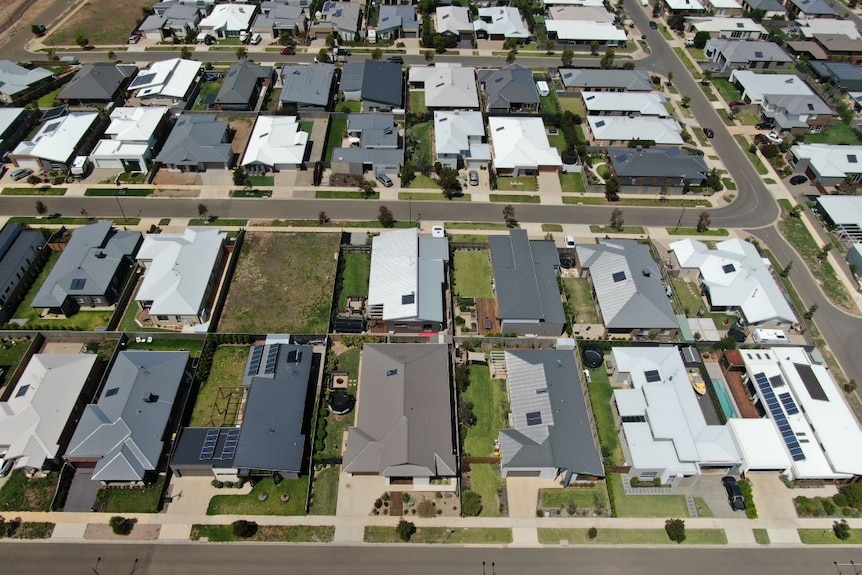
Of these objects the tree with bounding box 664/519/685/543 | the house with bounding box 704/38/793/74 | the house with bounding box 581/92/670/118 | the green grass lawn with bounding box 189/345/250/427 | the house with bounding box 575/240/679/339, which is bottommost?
the tree with bounding box 664/519/685/543

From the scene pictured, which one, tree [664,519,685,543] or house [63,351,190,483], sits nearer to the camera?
tree [664,519,685,543]

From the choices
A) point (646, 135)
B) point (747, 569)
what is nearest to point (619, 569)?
point (747, 569)

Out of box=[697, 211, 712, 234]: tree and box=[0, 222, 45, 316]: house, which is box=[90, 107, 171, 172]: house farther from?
box=[697, 211, 712, 234]: tree

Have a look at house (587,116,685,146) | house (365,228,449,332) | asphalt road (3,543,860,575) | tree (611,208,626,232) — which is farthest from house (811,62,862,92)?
asphalt road (3,543,860,575)

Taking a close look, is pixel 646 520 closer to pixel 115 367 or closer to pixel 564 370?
pixel 564 370

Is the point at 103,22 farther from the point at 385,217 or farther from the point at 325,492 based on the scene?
the point at 325,492

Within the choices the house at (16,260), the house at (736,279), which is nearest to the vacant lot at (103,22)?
the house at (16,260)

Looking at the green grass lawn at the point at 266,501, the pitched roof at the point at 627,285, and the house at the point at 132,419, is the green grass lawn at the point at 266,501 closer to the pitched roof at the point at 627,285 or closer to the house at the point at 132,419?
the house at the point at 132,419
